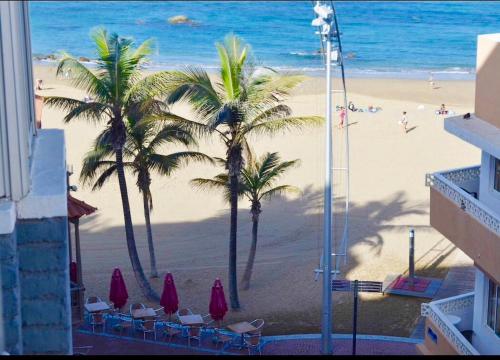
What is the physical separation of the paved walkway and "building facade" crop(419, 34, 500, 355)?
4200 mm

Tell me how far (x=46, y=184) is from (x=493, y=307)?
29.0ft

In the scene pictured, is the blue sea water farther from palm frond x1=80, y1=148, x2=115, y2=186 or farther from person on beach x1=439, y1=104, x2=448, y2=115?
palm frond x1=80, y1=148, x2=115, y2=186

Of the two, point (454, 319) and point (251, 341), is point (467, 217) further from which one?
point (251, 341)

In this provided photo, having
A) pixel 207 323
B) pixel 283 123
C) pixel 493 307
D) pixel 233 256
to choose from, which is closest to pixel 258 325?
pixel 207 323

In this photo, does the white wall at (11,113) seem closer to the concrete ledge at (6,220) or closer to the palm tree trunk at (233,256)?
the concrete ledge at (6,220)

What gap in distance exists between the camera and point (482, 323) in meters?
13.3

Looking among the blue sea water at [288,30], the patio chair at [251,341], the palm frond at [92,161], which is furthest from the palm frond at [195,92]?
the blue sea water at [288,30]

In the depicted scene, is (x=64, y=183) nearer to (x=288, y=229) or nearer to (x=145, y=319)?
(x=145, y=319)

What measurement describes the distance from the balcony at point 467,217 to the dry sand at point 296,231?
5.78 m

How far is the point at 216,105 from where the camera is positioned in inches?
773

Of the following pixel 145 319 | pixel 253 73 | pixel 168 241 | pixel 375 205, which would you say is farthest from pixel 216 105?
pixel 375 205

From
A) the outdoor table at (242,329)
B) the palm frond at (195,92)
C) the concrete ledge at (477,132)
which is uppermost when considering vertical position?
the palm frond at (195,92)

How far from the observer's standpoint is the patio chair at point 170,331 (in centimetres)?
1794

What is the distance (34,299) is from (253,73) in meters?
15.4
